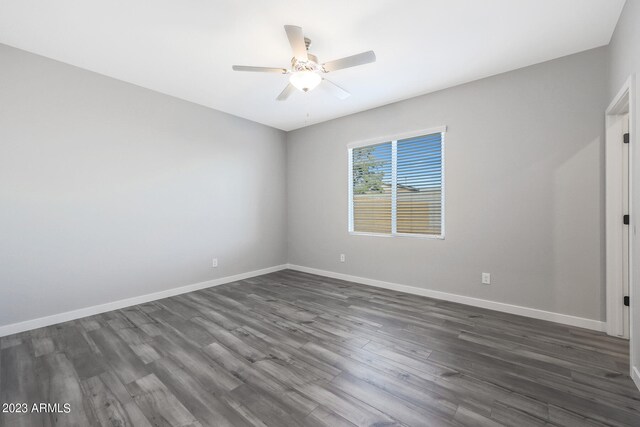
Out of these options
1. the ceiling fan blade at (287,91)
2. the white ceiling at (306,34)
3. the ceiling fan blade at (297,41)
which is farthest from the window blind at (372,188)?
the ceiling fan blade at (297,41)

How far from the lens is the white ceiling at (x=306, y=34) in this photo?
2.04m

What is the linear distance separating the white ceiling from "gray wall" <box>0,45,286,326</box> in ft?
1.35

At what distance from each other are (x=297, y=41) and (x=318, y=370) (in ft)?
8.34

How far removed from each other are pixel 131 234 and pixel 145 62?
2.01 m

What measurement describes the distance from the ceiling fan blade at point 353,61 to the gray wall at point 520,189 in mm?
1772

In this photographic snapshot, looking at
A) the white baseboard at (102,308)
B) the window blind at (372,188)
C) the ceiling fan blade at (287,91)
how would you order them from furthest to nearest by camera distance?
the window blind at (372,188)
the ceiling fan blade at (287,91)
the white baseboard at (102,308)

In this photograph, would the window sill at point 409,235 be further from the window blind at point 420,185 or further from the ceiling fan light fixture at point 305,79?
the ceiling fan light fixture at point 305,79

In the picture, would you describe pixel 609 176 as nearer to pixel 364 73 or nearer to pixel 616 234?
pixel 616 234

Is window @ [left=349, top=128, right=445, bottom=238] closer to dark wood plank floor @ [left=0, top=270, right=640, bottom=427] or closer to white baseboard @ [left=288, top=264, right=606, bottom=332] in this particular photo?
white baseboard @ [left=288, top=264, right=606, bottom=332]

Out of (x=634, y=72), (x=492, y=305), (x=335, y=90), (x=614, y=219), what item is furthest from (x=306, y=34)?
(x=492, y=305)

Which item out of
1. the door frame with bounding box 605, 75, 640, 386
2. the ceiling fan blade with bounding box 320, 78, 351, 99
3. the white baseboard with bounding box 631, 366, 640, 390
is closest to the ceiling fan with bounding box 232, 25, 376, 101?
the ceiling fan blade with bounding box 320, 78, 351, 99

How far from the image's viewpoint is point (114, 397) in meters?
1.69

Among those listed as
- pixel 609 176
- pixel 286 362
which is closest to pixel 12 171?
pixel 286 362

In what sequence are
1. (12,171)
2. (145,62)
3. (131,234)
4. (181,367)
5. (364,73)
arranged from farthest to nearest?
(131,234) < (364,73) < (145,62) < (12,171) < (181,367)
